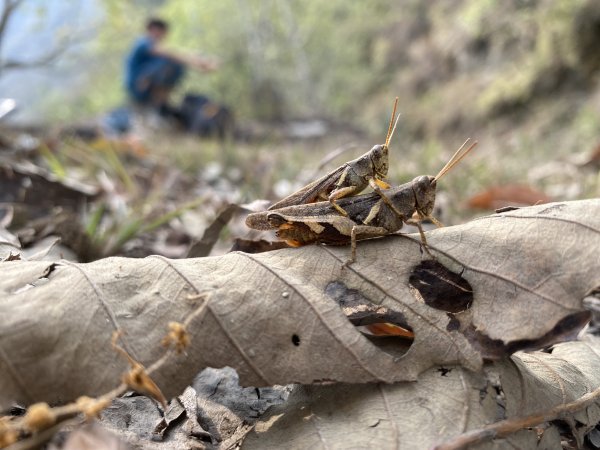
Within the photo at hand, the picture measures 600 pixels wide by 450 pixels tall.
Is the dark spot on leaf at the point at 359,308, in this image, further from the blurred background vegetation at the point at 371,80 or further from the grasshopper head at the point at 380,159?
the blurred background vegetation at the point at 371,80

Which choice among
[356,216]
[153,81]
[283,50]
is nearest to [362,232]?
[356,216]

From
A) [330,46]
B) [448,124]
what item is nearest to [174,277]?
[448,124]

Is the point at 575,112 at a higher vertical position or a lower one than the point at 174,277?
lower

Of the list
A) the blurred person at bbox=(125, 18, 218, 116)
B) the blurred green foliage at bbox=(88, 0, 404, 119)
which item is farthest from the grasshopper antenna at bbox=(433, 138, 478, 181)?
the blurred green foliage at bbox=(88, 0, 404, 119)

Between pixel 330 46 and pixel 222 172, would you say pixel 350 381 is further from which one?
pixel 330 46

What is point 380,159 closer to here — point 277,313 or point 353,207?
Result: point 353,207
